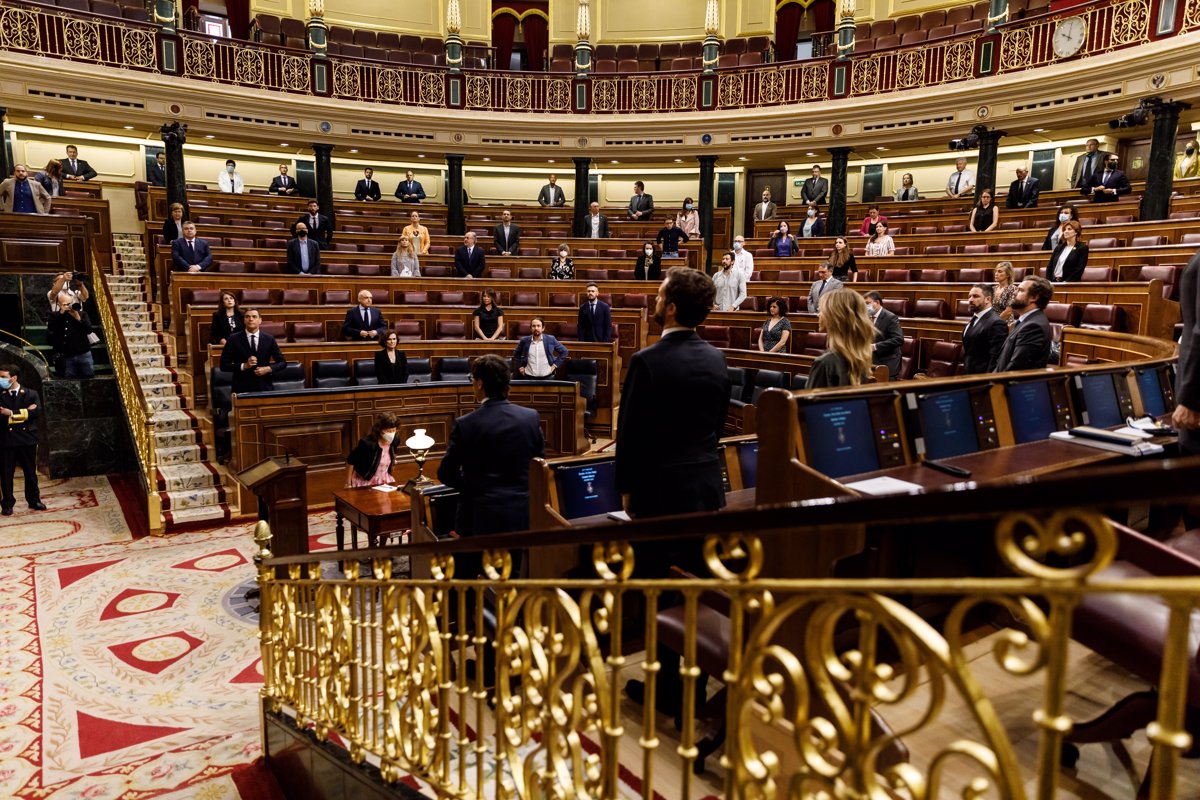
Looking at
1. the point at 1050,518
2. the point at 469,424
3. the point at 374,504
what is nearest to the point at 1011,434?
the point at 469,424

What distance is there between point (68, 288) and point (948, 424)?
334 inches

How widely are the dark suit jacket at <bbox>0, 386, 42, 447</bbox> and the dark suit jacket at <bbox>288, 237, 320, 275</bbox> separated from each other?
3138mm

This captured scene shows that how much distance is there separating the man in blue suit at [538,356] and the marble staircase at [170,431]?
279 cm

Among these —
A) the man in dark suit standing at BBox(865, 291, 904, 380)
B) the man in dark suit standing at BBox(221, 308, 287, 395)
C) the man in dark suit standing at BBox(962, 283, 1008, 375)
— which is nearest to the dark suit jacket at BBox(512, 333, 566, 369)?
the man in dark suit standing at BBox(221, 308, 287, 395)

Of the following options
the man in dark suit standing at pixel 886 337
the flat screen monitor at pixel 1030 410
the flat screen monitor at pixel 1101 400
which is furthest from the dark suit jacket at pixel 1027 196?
the flat screen monitor at pixel 1030 410

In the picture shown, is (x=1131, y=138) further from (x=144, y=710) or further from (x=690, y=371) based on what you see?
(x=144, y=710)

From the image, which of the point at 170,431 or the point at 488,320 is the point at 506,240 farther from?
the point at 170,431

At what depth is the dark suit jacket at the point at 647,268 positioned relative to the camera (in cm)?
1007

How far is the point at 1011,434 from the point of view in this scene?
3.15m

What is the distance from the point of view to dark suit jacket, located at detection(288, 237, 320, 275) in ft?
28.5

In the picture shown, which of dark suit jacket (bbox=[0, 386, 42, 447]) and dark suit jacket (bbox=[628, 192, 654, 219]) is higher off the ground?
dark suit jacket (bbox=[628, 192, 654, 219])

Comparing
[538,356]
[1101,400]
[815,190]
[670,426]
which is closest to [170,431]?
[538,356]

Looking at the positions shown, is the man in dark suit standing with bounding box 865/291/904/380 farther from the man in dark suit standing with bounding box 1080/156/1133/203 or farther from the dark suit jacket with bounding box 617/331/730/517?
the man in dark suit standing with bounding box 1080/156/1133/203

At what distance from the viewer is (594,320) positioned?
8273 mm
